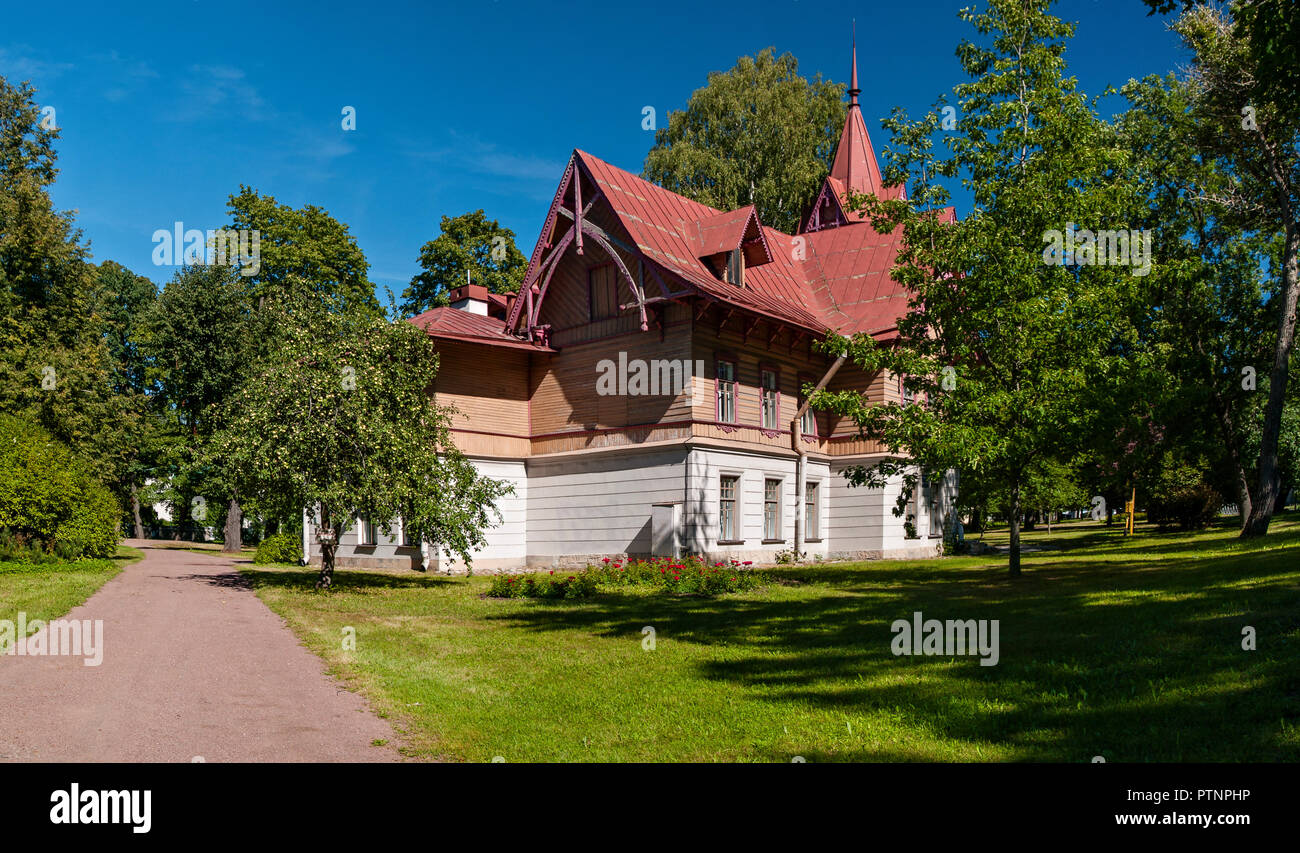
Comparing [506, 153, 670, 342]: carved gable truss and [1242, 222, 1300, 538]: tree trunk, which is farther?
[506, 153, 670, 342]: carved gable truss

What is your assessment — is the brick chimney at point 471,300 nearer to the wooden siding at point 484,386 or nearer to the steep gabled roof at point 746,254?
the wooden siding at point 484,386

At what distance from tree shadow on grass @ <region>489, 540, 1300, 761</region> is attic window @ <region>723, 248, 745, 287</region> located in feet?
42.5

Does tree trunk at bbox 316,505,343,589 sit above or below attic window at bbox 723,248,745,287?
below

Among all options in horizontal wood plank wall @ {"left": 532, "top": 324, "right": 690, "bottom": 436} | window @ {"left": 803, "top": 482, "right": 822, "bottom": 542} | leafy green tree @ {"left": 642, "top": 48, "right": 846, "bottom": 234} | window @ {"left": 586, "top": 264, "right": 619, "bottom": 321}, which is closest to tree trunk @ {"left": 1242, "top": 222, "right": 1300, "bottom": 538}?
window @ {"left": 803, "top": 482, "right": 822, "bottom": 542}

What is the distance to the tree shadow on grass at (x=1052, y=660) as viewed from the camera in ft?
21.7

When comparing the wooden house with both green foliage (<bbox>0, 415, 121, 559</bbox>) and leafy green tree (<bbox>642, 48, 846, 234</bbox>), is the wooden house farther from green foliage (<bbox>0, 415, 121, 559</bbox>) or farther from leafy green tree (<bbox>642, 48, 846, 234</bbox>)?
leafy green tree (<bbox>642, 48, 846, 234</bbox>)

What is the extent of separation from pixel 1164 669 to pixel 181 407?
4499cm

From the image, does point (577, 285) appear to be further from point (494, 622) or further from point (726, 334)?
point (494, 622)

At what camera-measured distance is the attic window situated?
27.7 meters

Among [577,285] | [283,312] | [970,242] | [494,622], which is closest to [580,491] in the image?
[577,285]

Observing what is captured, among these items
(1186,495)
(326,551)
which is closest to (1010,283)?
(326,551)

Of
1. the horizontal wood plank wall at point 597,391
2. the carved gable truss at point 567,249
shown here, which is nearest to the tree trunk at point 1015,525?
the horizontal wood plank wall at point 597,391

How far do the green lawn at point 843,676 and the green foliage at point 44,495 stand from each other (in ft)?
38.1

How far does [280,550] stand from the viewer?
3275 cm
